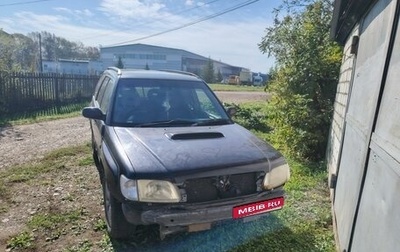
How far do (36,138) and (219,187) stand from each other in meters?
6.72

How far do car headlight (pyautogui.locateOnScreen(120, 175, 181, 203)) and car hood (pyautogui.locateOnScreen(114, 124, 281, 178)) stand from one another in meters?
0.07

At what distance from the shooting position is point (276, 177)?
3.09m

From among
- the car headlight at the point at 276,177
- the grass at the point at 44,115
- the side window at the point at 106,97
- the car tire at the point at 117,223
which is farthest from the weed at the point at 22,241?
the grass at the point at 44,115

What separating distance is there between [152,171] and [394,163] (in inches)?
68.7

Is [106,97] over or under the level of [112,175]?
over

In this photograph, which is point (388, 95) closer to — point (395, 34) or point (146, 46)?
point (395, 34)

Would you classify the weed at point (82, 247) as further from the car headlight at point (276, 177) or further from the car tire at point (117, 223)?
the car headlight at point (276, 177)

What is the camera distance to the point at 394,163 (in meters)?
1.80

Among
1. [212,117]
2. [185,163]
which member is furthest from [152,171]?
[212,117]

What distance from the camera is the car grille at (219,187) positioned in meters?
2.70

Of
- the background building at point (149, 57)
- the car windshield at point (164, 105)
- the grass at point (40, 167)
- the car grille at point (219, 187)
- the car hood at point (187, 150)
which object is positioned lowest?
the grass at point (40, 167)

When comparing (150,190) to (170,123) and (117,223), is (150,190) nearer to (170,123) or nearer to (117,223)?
(117,223)

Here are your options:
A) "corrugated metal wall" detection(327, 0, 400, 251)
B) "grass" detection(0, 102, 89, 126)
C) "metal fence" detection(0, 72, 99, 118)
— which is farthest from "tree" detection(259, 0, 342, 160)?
"metal fence" detection(0, 72, 99, 118)

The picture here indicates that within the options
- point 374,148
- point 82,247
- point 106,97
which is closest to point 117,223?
point 82,247
